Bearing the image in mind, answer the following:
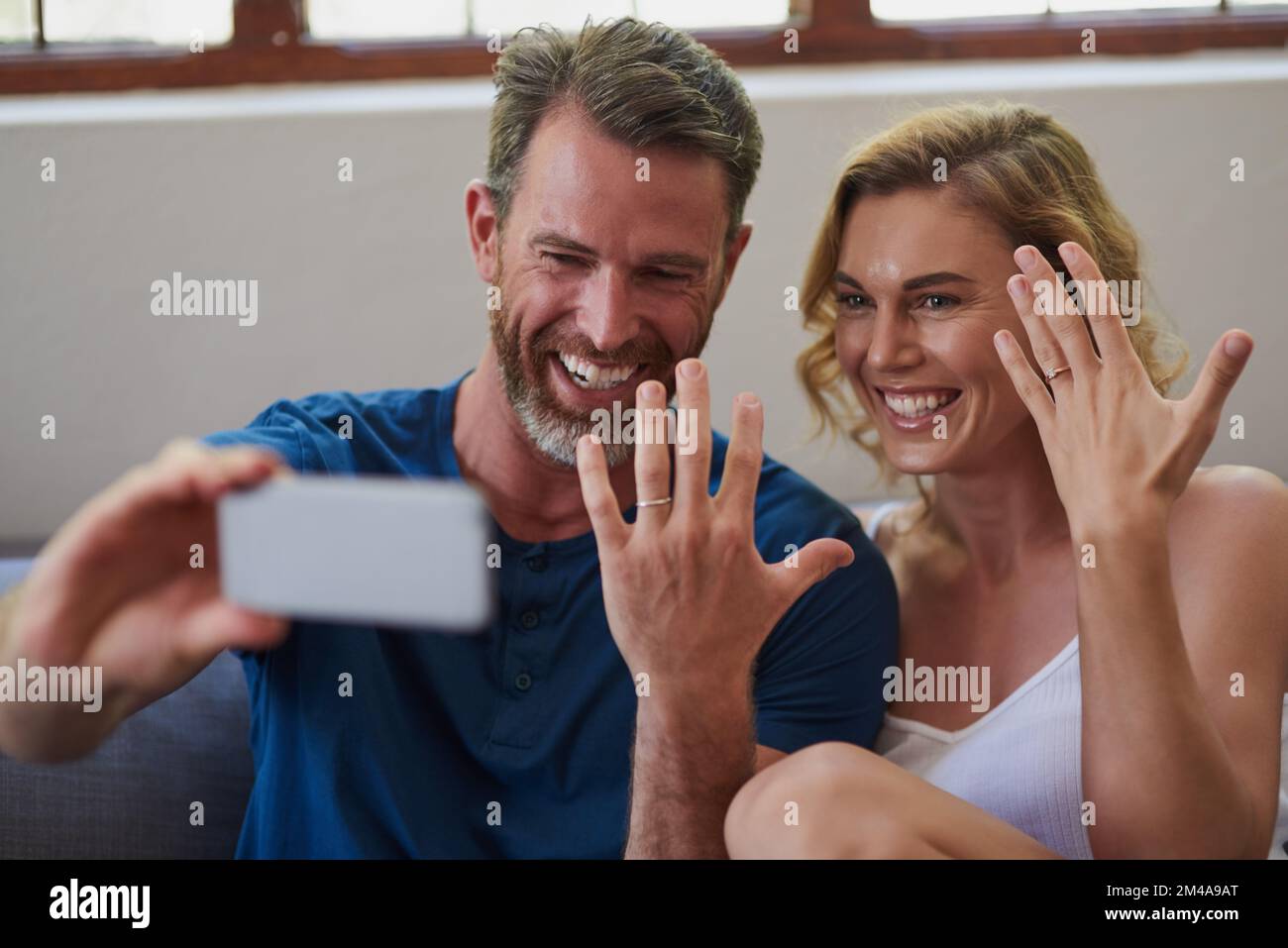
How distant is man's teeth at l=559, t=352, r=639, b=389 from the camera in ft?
3.85

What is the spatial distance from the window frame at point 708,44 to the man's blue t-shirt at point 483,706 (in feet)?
2.24

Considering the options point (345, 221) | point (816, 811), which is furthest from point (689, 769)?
point (345, 221)

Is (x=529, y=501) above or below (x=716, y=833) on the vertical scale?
above

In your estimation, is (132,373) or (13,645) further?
(132,373)

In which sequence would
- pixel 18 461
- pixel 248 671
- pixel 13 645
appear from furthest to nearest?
pixel 18 461
pixel 248 671
pixel 13 645

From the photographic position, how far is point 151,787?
52.5 inches

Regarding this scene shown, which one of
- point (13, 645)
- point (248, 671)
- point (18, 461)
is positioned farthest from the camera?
point (18, 461)

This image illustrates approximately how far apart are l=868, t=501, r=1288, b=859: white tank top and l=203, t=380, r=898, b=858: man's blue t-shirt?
3.0 inches

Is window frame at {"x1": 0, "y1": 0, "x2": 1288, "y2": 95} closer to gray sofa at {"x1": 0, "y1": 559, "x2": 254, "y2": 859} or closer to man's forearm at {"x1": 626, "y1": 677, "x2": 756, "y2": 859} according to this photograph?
gray sofa at {"x1": 0, "y1": 559, "x2": 254, "y2": 859}

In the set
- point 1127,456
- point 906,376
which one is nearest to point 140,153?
point 906,376

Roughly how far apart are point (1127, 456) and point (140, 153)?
1.28 meters
